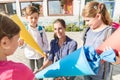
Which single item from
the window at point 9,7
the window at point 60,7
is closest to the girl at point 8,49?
the window at point 60,7

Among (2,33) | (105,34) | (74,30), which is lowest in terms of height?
(74,30)

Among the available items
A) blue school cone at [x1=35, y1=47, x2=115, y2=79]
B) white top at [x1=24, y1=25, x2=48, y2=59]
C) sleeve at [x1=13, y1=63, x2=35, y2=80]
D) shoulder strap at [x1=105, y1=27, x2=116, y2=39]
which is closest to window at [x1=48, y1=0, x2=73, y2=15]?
white top at [x1=24, y1=25, x2=48, y2=59]

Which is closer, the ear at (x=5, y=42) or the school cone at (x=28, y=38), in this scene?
the ear at (x=5, y=42)

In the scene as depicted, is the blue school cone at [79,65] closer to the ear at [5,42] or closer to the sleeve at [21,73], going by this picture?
the sleeve at [21,73]

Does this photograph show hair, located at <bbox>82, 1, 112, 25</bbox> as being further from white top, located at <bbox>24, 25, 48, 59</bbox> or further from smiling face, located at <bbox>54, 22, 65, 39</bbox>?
white top, located at <bbox>24, 25, 48, 59</bbox>

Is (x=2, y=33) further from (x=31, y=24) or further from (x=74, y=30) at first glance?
(x=74, y=30)

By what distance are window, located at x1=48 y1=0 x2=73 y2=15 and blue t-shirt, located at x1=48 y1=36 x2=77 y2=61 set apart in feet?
44.1

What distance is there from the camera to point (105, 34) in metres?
2.29

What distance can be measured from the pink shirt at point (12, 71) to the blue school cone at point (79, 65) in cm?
63

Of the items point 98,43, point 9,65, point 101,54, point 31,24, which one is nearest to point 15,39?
point 9,65

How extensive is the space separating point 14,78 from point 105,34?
1.31 m

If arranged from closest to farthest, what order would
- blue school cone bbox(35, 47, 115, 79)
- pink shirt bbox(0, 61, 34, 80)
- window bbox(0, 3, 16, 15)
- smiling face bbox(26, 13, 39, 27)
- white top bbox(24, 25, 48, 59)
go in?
pink shirt bbox(0, 61, 34, 80) → blue school cone bbox(35, 47, 115, 79) → smiling face bbox(26, 13, 39, 27) → white top bbox(24, 25, 48, 59) → window bbox(0, 3, 16, 15)

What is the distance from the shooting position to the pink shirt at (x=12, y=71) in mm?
1269

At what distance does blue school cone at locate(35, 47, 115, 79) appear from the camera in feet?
6.01
